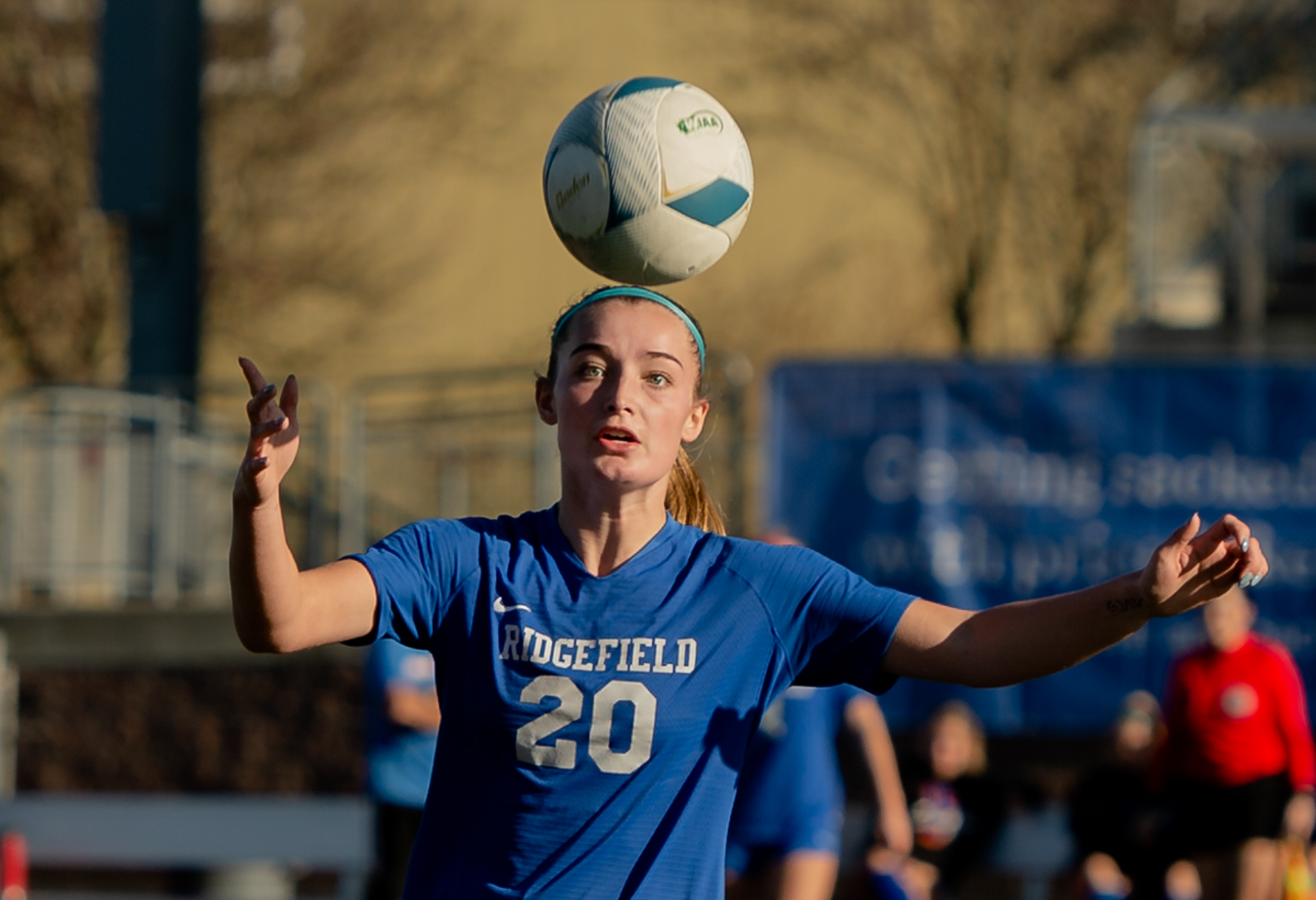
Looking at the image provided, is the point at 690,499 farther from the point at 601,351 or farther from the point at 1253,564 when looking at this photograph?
the point at 1253,564

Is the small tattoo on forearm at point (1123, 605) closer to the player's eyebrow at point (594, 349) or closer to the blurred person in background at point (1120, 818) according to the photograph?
the player's eyebrow at point (594, 349)

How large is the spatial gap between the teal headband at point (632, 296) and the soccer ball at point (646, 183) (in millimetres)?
484

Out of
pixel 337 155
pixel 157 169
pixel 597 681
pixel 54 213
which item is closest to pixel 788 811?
pixel 597 681

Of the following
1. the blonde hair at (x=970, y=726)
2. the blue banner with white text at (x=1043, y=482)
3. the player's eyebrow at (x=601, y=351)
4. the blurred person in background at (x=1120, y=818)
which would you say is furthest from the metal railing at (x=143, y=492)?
the player's eyebrow at (x=601, y=351)

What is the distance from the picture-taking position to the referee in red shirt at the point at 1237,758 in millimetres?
9102

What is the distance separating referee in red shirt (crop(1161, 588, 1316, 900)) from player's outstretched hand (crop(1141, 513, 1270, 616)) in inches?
255

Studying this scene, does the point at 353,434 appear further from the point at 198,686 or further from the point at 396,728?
the point at 396,728

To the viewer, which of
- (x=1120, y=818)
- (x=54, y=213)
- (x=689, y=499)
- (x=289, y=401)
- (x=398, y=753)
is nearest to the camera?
(x=289, y=401)

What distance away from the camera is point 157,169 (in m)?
12.4

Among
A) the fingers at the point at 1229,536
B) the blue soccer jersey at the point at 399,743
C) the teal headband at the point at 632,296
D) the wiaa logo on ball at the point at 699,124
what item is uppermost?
the wiaa logo on ball at the point at 699,124

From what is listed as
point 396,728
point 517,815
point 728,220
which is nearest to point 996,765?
point 396,728

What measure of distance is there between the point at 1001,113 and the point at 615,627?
17780 millimetres

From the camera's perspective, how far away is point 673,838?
294cm

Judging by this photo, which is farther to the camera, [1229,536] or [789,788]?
[789,788]
